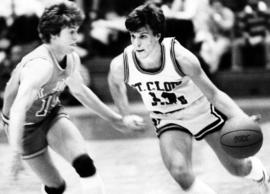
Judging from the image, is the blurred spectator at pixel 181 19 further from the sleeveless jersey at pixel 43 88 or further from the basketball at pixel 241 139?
the sleeveless jersey at pixel 43 88

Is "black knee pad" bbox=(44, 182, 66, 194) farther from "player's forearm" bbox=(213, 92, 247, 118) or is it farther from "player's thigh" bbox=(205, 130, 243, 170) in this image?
"player's forearm" bbox=(213, 92, 247, 118)

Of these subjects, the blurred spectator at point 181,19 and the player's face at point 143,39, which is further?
the blurred spectator at point 181,19

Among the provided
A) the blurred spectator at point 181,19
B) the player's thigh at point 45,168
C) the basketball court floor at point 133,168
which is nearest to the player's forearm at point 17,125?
the player's thigh at point 45,168

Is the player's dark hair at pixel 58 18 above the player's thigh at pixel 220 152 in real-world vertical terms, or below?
above

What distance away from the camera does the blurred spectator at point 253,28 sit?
49.6 feet

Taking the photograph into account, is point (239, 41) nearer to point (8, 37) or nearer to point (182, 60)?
point (8, 37)

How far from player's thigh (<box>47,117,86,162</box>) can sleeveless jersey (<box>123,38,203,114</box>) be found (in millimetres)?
641

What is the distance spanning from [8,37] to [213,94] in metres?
10.1

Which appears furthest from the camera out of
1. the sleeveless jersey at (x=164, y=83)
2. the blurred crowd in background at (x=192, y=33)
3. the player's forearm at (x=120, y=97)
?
the blurred crowd in background at (x=192, y=33)

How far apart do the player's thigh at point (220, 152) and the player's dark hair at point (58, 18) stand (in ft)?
4.71

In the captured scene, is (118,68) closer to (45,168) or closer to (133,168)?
(45,168)

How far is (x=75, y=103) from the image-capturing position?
601 inches

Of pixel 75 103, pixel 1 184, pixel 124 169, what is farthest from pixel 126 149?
pixel 75 103

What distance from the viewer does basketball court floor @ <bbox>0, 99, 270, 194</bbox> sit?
7.31 m
